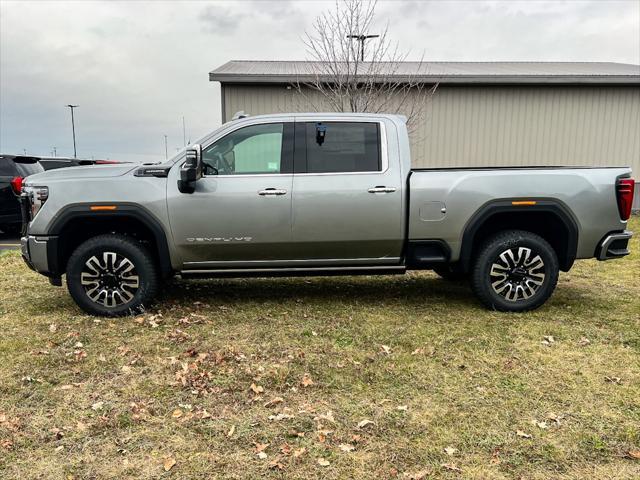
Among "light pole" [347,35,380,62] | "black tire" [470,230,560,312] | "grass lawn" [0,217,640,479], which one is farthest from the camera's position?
"light pole" [347,35,380,62]

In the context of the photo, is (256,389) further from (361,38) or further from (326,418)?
(361,38)

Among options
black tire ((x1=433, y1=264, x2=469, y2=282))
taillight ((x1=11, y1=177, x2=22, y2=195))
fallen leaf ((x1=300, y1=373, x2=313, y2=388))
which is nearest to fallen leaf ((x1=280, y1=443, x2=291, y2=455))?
fallen leaf ((x1=300, y1=373, x2=313, y2=388))

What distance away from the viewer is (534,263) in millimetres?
5047

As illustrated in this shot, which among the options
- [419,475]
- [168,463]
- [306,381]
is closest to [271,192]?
[306,381]

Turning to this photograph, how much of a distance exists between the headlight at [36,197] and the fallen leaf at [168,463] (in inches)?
126

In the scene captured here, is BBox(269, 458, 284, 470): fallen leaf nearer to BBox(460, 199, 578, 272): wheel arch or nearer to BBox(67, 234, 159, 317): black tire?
BBox(67, 234, 159, 317): black tire

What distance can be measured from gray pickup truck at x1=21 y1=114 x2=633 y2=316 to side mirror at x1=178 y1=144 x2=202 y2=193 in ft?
0.19

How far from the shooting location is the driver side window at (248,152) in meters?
4.94

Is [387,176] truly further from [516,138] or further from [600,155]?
[600,155]

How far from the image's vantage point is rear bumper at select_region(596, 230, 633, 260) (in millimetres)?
4973

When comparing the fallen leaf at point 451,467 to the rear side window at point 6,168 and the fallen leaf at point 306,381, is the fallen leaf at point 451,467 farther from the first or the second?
the rear side window at point 6,168

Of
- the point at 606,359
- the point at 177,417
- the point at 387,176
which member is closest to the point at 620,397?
the point at 606,359

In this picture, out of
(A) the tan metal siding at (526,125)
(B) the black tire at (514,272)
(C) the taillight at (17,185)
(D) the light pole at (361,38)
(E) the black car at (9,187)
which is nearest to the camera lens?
(B) the black tire at (514,272)

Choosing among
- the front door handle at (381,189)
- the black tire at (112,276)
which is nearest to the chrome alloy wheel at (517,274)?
the front door handle at (381,189)
